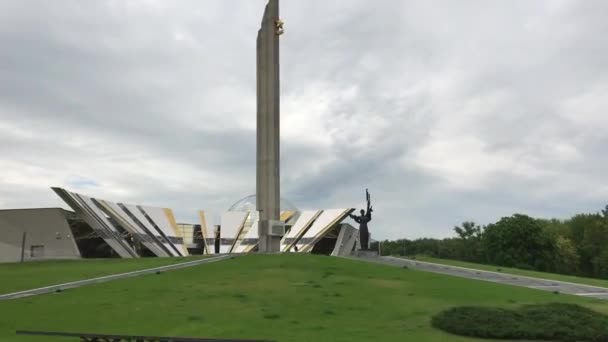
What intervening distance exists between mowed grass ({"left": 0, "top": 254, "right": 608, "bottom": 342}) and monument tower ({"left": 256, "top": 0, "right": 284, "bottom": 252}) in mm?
13498

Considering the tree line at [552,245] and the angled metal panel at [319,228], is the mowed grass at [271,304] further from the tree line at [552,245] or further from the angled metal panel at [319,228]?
the tree line at [552,245]

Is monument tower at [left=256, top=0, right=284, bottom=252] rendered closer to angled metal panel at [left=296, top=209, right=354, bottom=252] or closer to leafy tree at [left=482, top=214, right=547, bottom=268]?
angled metal panel at [left=296, top=209, right=354, bottom=252]

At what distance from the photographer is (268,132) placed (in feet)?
115

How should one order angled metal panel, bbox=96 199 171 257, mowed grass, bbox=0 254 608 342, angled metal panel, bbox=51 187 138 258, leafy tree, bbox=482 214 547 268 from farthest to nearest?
leafy tree, bbox=482 214 547 268, angled metal panel, bbox=96 199 171 257, angled metal panel, bbox=51 187 138 258, mowed grass, bbox=0 254 608 342

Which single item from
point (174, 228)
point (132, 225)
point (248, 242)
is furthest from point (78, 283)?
point (174, 228)

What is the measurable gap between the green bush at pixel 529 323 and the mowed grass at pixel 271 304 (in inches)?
14.2

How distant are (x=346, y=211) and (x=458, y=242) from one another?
106ft

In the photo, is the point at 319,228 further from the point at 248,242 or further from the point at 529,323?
A: the point at 529,323

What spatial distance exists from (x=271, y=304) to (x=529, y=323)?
602 cm

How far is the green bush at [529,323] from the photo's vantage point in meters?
9.16

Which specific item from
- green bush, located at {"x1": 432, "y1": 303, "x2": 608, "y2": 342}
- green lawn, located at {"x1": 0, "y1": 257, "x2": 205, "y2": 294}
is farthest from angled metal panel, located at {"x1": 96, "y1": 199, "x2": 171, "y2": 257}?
green bush, located at {"x1": 432, "y1": 303, "x2": 608, "y2": 342}

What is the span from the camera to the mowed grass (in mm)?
10078

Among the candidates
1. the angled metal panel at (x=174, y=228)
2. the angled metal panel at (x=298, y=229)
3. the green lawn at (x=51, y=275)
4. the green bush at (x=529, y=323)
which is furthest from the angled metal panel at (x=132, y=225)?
the green bush at (x=529, y=323)

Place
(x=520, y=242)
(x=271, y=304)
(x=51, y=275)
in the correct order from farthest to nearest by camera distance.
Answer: (x=520, y=242)
(x=51, y=275)
(x=271, y=304)
